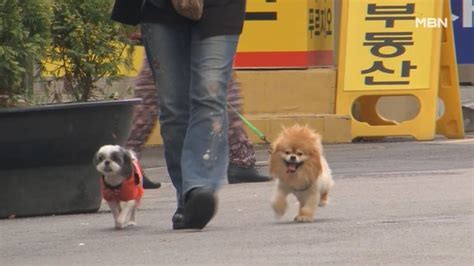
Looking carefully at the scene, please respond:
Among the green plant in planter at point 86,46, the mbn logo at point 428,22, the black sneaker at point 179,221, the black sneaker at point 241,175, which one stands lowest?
the black sneaker at point 241,175

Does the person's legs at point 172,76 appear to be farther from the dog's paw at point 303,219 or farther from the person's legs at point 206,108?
the dog's paw at point 303,219

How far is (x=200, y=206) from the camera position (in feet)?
22.1

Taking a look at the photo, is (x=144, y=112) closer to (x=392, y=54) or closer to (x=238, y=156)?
(x=238, y=156)

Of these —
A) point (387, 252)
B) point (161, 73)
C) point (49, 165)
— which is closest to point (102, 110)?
point (49, 165)

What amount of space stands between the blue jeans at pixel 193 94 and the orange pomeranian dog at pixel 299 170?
934mm

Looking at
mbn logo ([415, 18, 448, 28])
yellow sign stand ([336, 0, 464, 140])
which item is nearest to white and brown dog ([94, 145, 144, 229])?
yellow sign stand ([336, 0, 464, 140])

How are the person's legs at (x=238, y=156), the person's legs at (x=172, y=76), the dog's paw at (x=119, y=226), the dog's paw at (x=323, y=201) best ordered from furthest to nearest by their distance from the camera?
the person's legs at (x=238, y=156) < the dog's paw at (x=323, y=201) < the dog's paw at (x=119, y=226) < the person's legs at (x=172, y=76)

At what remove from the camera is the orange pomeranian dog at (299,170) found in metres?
7.82

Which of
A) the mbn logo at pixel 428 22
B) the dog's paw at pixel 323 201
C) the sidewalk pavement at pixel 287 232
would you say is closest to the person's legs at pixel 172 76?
the sidewalk pavement at pixel 287 232

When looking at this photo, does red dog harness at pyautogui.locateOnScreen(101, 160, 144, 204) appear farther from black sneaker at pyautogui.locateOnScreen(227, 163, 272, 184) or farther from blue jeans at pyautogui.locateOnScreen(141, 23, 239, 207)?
black sneaker at pyautogui.locateOnScreen(227, 163, 272, 184)

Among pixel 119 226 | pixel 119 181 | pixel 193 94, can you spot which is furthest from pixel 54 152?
pixel 193 94

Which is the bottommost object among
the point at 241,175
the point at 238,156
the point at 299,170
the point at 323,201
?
the point at 241,175

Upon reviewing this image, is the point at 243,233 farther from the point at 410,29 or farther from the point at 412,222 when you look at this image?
the point at 410,29

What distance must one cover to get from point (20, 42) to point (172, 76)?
1505 mm
